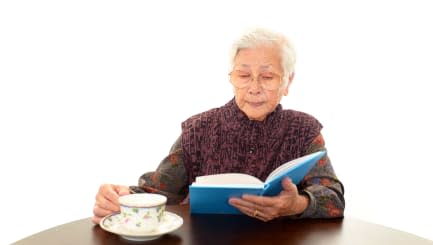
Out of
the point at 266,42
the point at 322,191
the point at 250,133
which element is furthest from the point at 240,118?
the point at 322,191

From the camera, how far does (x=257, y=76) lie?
62.9 inches

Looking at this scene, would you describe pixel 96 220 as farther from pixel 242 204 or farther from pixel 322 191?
pixel 322 191

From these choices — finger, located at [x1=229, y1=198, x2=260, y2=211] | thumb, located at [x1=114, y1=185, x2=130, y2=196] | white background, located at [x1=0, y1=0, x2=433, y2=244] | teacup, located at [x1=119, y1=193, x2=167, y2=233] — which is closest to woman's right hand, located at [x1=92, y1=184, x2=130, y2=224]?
thumb, located at [x1=114, y1=185, x2=130, y2=196]

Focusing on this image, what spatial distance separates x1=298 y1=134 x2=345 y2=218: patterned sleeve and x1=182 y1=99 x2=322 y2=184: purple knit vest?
6 centimetres

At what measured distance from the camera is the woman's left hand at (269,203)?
1.25 metres

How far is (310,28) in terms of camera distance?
2.09 metres

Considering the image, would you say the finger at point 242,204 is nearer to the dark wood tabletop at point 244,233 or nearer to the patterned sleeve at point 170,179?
the dark wood tabletop at point 244,233

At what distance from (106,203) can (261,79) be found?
642 millimetres

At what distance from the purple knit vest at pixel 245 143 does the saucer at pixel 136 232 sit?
431 mm

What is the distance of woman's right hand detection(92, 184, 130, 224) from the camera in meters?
1.27

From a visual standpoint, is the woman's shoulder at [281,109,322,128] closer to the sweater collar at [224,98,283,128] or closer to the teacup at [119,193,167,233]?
the sweater collar at [224,98,283,128]
